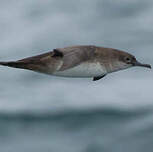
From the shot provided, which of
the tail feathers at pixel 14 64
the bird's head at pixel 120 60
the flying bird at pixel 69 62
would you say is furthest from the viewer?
the bird's head at pixel 120 60

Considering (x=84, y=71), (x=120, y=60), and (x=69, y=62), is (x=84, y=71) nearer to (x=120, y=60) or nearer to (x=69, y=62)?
(x=69, y=62)

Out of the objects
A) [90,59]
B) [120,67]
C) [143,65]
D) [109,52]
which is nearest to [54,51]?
[90,59]

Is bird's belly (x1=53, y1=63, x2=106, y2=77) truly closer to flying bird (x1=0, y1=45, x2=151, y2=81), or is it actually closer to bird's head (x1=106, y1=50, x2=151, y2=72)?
flying bird (x1=0, y1=45, x2=151, y2=81)

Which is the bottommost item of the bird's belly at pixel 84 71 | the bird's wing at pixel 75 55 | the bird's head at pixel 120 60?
the bird's head at pixel 120 60

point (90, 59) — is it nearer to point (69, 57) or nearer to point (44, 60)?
point (69, 57)

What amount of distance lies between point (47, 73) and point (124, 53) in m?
1.81

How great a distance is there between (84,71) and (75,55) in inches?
12.4

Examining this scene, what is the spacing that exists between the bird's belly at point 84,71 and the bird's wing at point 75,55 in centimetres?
7

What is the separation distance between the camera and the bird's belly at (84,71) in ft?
16.1

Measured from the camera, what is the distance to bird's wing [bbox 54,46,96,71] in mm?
4934

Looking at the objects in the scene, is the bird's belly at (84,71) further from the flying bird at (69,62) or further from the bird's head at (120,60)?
the bird's head at (120,60)

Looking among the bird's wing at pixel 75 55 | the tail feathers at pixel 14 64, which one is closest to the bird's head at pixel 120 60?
the bird's wing at pixel 75 55

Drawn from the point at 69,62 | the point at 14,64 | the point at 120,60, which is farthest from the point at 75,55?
the point at 120,60

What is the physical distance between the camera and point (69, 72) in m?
4.91
